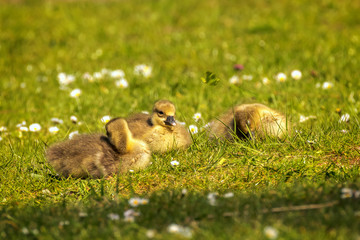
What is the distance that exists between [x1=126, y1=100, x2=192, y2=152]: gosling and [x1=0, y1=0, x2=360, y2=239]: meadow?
0.43ft

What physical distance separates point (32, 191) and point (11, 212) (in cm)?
79

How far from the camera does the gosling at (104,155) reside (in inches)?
209

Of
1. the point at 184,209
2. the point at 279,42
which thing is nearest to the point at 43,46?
the point at 279,42

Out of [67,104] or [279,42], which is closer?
[67,104]

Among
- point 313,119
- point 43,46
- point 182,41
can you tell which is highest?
point 43,46

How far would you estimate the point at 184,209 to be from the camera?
413 cm

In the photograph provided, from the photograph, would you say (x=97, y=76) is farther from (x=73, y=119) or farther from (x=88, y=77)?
(x=73, y=119)

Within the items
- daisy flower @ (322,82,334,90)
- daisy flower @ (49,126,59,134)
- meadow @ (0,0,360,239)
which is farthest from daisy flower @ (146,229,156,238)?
daisy flower @ (322,82,334,90)

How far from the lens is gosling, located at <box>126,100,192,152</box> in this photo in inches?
228

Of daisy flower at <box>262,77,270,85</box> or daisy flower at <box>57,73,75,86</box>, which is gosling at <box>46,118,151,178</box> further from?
daisy flower at <box>57,73,75,86</box>

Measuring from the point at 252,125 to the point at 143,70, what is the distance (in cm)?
422

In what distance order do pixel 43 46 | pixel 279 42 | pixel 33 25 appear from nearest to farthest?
1. pixel 279 42
2. pixel 43 46
3. pixel 33 25

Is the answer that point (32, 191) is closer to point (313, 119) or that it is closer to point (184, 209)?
point (184, 209)

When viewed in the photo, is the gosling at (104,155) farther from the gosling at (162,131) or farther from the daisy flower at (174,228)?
the daisy flower at (174,228)
